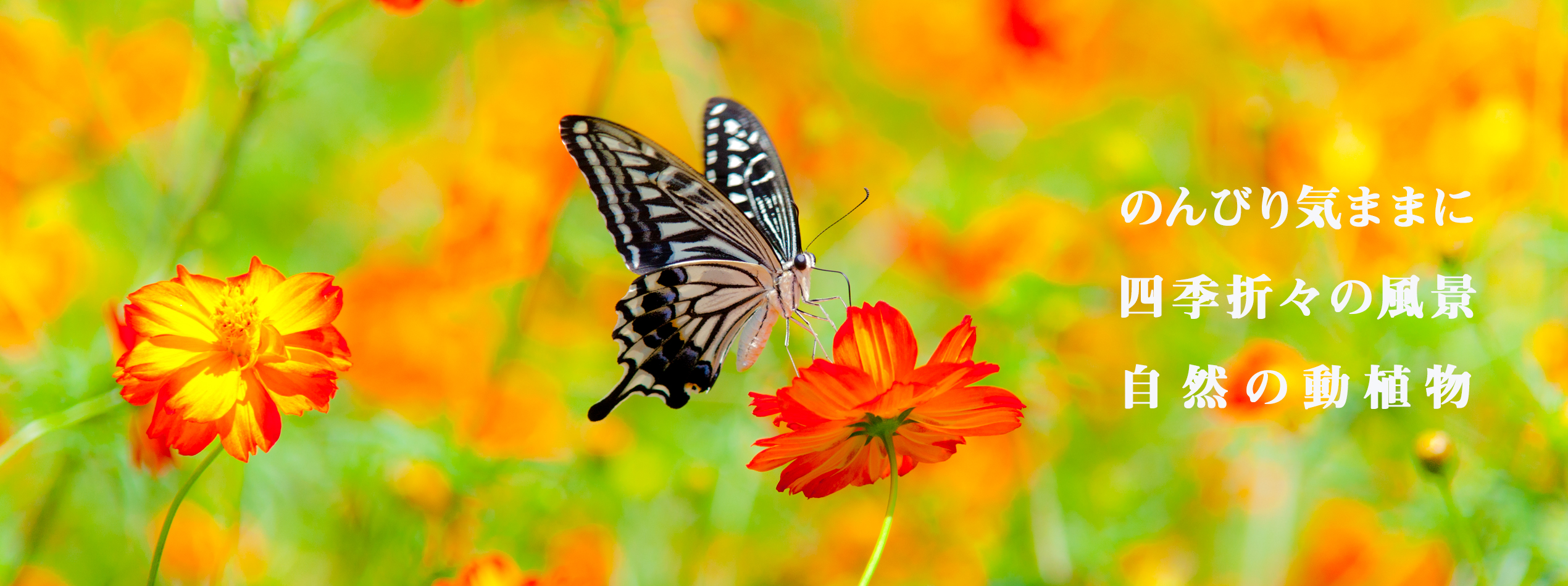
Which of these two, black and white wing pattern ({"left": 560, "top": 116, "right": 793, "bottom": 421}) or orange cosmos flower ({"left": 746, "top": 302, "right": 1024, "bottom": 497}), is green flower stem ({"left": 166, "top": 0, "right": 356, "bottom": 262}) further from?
orange cosmos flower ({"left": 746, "top": 302, "right": 1024, "bottom": 497})

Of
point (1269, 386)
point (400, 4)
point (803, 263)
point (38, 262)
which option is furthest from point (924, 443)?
point (38, 262)

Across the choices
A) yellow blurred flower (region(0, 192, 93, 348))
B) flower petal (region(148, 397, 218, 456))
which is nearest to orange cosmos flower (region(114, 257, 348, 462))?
flower petal (region(148, 397, 218, 456))

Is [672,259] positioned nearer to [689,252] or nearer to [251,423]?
[689,252]

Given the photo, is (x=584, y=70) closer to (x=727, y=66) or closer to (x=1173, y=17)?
(x=727, y=66)

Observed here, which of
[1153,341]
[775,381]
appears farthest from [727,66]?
[1153,341]

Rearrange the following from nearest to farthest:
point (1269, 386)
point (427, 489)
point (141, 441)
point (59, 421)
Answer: point (59, 421), point (141, 441), point (427, 489), point (1269, 386)

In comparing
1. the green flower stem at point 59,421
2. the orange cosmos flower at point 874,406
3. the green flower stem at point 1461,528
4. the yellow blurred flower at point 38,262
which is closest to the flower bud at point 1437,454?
the green flower stem at point 1461,528

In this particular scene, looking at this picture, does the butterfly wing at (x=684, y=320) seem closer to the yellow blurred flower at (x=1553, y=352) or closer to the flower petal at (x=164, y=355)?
the flower petal at (x=164, y=355)
